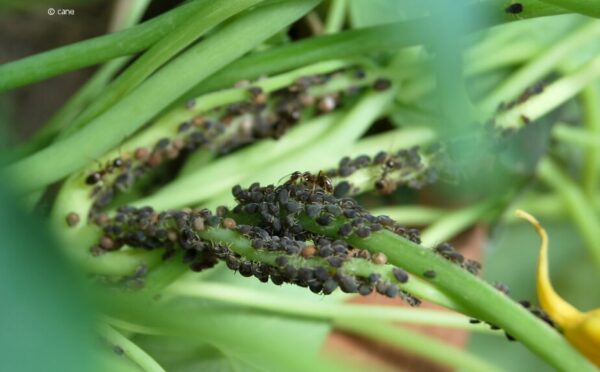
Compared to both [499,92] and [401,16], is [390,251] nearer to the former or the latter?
[401,16]

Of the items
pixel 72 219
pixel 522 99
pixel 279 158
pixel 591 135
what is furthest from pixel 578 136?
pixel 72 219

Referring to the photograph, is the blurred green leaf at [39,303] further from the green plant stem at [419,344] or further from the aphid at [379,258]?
the green plant stem at [419,344]

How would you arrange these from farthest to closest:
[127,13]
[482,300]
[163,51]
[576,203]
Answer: [576,203]
[127,13]
[163,51]
[482,300]

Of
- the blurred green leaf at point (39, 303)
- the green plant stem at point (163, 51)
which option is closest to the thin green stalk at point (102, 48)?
the green plant stem at point (163, 51)

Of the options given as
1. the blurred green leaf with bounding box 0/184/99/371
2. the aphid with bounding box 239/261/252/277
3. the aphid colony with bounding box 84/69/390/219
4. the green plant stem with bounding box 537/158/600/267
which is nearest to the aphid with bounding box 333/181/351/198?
the aphid colony with bounding box 84/69/390/219

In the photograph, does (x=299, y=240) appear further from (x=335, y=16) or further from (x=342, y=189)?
(x=335, y=16)

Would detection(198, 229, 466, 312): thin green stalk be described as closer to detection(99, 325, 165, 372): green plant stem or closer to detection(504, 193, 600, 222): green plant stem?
detection(99, 325, 165, 372): green plant stem
